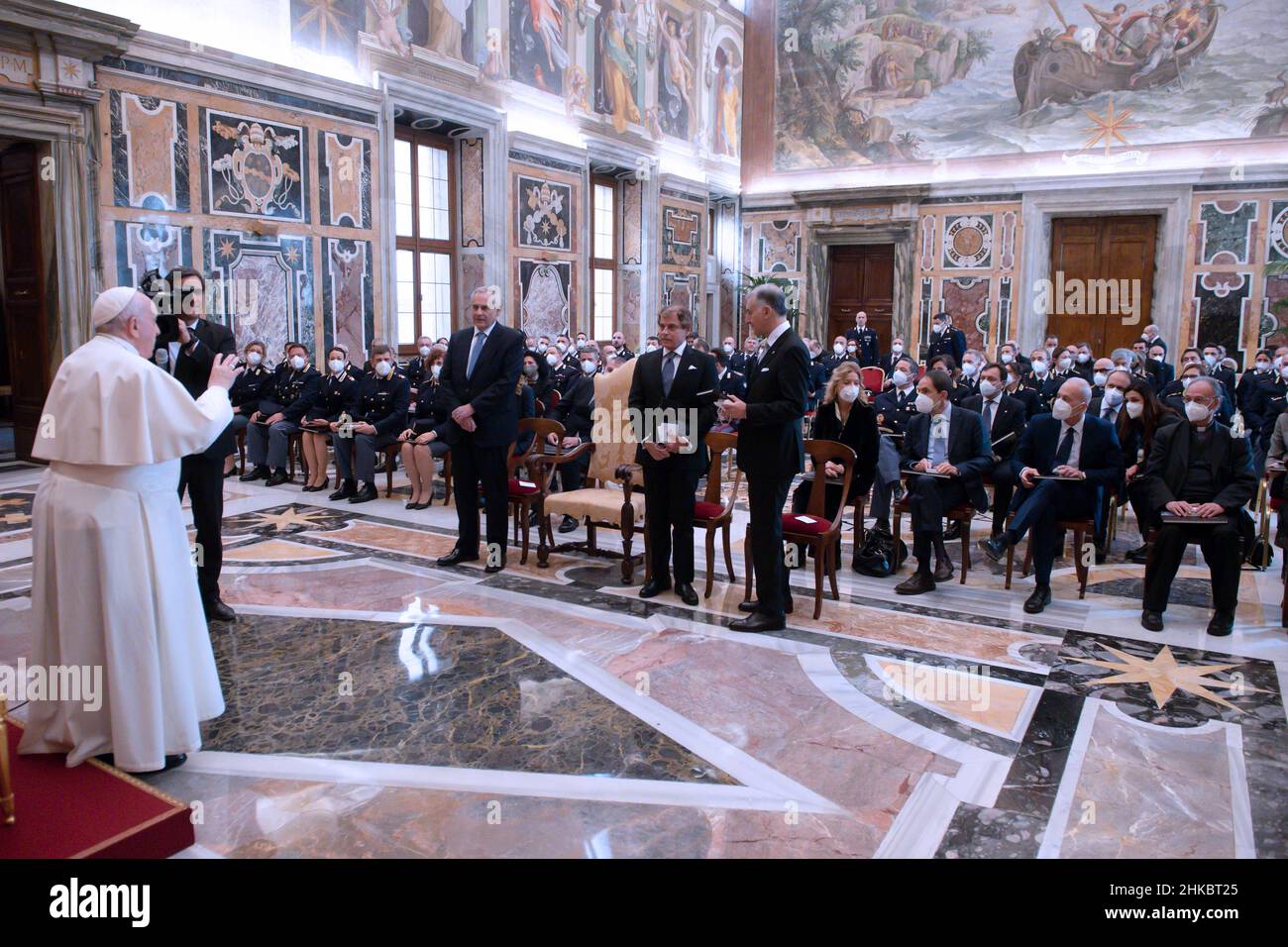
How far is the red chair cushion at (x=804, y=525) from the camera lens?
18.2ft

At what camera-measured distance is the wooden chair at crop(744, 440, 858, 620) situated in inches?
213

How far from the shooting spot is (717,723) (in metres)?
3.86

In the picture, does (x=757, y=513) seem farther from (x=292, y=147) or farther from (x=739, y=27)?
(x=739, y=27)

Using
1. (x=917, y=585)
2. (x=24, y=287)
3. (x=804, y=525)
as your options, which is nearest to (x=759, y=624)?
(x=804, y=525)

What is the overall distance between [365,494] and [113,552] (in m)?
5.51

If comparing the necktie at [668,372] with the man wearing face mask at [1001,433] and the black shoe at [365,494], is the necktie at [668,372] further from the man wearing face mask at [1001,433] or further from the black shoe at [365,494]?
the black shoe at [365,494]

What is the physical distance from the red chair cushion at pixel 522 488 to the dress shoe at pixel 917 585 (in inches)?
96.6

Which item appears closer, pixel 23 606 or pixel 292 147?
pixel 23 606

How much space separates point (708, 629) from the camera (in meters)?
5.08

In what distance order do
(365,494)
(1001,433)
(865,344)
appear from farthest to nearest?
(865,344) → (365,494) → (1001,433)

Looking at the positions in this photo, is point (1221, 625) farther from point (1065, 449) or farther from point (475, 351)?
point (475, 351)

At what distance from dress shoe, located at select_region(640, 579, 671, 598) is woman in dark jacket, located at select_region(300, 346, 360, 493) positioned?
4395 mm
